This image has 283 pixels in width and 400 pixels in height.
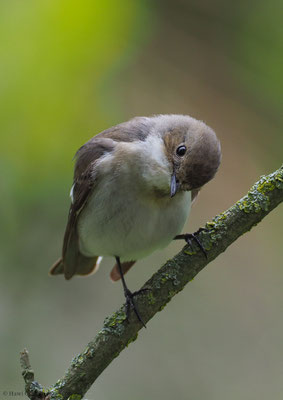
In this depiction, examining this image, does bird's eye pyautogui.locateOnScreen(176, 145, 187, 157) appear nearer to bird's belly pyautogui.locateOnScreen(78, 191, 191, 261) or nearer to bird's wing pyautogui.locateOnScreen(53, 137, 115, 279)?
bird's belly pyautogui.locateOnScreen(78, 191, 191, 261)

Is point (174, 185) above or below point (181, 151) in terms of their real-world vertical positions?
below

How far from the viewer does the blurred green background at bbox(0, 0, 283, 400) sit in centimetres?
314

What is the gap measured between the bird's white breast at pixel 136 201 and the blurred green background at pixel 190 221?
0.88 feet

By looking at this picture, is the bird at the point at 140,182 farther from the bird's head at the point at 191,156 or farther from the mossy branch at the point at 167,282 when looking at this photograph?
the mossy branch at the point at 167,282

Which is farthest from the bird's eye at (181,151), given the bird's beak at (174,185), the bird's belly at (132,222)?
the bird's belly at (132,222)

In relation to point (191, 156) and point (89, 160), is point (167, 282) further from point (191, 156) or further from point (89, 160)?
point (89, 160)

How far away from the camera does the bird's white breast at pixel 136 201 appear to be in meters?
3.33

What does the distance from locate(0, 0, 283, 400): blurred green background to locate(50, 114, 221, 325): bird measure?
231mm

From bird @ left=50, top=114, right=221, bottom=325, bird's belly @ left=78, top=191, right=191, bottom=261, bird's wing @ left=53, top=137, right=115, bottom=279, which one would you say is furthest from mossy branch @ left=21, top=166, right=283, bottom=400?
bird's wing @ left=53, top=137, right=115, bottom=279

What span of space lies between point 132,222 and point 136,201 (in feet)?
0.45

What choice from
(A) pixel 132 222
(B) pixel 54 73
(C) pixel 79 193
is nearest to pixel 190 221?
(C) pixel 79 193

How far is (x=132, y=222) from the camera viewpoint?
3420 mm

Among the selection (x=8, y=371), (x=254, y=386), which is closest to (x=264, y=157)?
(x=254, y=386)

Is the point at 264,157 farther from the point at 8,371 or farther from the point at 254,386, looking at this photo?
the point at 8,371
